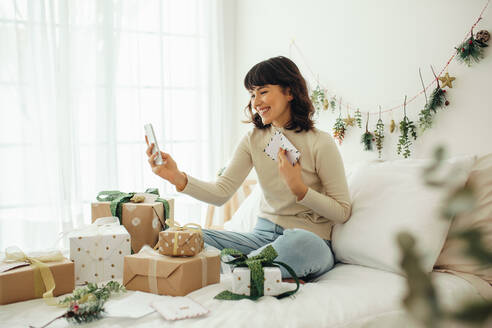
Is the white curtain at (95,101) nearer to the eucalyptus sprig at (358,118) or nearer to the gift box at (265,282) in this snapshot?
the eucalyptus sprig at (358,118)

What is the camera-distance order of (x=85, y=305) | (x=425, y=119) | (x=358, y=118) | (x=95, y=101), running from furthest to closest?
1. (x=95, y=101)
2. (x=358, y=118)
3. (x=425, y=119)
4. (x=85, y=305)

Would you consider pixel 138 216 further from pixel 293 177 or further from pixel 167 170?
pixel 293 177

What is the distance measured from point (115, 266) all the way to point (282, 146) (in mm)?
758

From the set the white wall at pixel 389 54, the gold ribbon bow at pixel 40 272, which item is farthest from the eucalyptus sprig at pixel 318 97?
the gold ribbon bow at pixel 40 272

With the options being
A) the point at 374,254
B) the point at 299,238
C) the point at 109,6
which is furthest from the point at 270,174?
the point at 109,6

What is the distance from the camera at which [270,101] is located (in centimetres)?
179

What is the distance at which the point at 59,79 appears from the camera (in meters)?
2.60

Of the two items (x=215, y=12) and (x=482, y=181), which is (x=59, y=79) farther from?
(x=482, y=181)

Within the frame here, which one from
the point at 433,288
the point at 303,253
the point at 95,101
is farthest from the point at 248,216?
the point at 433,288

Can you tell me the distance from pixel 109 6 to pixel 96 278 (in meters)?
1.99

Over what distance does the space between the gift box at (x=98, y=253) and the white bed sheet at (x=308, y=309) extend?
0.64ft

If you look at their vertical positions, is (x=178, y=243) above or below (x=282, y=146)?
below

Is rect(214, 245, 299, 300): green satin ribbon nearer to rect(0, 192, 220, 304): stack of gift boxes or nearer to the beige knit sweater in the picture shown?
rect(0, 192, 220, 304): stack of gift boxes

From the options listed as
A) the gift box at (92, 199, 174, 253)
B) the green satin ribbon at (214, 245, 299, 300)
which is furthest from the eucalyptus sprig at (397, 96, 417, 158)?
the gift box at (92, 199, 174, 253)
